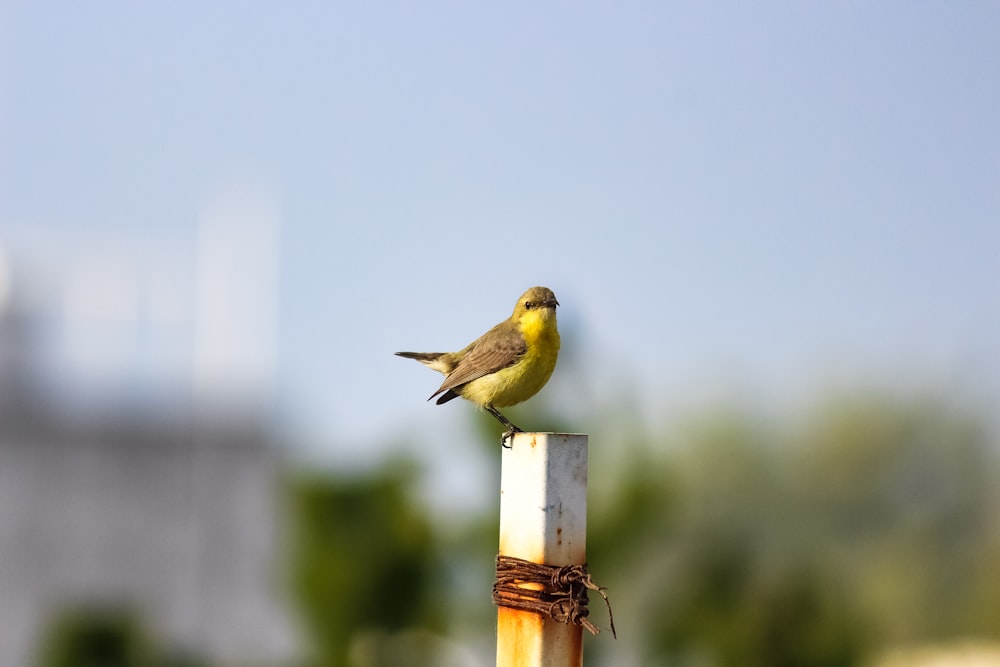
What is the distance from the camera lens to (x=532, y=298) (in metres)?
7.53

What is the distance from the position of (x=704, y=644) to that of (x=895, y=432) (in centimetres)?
1223

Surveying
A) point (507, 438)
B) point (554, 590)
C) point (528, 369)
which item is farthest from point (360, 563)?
point (554, 590)

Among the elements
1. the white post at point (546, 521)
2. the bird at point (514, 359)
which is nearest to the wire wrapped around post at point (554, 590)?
the white post at point (546, 521)

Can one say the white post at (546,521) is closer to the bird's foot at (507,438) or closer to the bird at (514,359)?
the bird's foot at (507,438)

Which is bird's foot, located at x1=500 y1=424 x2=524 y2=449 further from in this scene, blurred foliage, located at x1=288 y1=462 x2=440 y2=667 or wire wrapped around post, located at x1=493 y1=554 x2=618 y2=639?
blurred foliage, located at x1=288 y1=462 x2=440 y2=667

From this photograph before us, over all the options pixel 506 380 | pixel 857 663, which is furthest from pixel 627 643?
pixel 506 380

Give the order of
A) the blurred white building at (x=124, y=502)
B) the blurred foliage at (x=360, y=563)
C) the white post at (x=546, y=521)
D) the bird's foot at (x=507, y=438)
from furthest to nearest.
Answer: the blurred white building at (x=124, y=502) < the blurred foliage at (x=360, y=563) < the bird's foot at (x=507, y=438) < the white post at (x=546, y=521)

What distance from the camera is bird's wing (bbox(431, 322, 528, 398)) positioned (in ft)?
24.0

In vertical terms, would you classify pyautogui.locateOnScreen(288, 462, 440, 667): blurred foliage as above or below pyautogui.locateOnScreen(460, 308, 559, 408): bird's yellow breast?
below

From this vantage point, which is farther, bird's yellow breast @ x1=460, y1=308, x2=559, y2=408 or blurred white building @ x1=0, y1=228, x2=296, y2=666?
blurred white building @ x1=0, y1=228, x2=296, y2=666

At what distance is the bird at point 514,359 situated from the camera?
23.9 feet

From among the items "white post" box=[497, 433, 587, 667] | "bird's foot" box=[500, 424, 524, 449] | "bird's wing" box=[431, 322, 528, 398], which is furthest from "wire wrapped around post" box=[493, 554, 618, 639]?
"bird's wing" box=[431, 322, 528, 398]

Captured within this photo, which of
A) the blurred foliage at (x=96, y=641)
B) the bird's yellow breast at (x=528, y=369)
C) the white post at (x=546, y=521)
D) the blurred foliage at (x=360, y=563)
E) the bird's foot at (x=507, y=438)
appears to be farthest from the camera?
the blurred foliage at (x=360, y=563)

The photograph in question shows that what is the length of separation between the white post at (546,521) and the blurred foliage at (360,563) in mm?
5479
